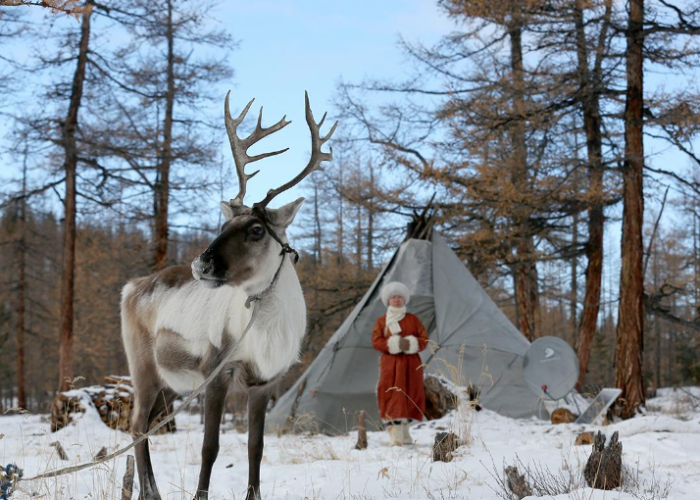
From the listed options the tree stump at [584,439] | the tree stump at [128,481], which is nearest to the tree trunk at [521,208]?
the tree stump at [584,439]

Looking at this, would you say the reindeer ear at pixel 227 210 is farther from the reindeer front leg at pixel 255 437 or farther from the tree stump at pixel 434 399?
the tree stump at pixel 434 399

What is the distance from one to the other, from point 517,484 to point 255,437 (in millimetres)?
1645

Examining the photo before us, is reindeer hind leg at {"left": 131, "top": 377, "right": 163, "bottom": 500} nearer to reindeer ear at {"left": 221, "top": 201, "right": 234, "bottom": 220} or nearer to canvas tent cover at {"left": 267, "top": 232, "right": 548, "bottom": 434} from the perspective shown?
reindeer ear at {"left": 221, "top": 201, "right": 234, "bottom": 220}

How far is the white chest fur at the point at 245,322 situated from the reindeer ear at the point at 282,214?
25cm

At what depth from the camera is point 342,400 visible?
9.53 m

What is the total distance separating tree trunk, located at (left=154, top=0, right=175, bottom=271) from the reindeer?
947cm

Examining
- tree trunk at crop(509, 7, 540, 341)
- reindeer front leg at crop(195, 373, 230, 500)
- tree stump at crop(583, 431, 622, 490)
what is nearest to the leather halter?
reindeer front leg at crop(195, 373, 230, 500)

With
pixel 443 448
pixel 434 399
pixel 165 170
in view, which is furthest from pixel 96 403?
pixel 443 448

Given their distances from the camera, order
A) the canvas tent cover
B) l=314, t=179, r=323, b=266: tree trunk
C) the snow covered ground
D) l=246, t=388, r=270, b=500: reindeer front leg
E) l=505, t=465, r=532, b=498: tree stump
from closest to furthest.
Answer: l=246, t=388, r=270, b=500: reindeer front leg, l=505, t=465, r=532, b=498: tree stump, the snow covered ground, the canvas tent cover, l=314, t=179, r=323, b=266: tree trunk

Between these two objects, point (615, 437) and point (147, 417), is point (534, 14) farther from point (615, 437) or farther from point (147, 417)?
point (147, 417)

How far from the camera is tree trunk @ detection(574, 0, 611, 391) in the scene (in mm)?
9516

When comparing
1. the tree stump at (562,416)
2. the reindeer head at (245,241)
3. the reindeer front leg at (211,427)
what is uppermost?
the reindeer head at (245,241)

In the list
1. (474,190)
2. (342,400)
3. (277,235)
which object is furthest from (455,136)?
(277,235)

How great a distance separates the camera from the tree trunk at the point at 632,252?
378 inches
